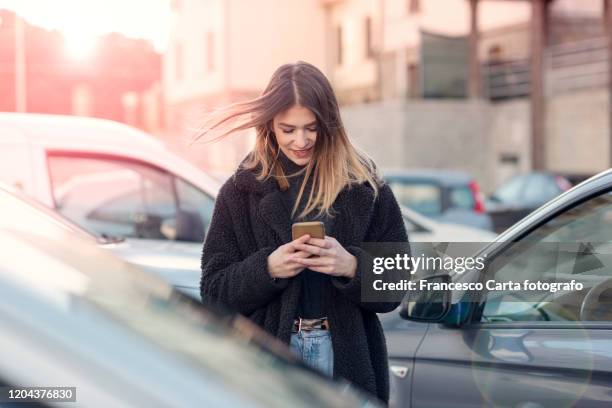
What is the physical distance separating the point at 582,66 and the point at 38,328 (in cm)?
2127

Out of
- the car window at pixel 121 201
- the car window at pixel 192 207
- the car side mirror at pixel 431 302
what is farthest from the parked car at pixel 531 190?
the car side mirror at pixel 431 302

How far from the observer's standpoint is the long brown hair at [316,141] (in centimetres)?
273

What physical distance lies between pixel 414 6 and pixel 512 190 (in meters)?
13.0

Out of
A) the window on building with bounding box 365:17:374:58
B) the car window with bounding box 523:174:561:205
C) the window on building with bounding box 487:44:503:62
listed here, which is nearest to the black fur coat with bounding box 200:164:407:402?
the car window with bounding box 523:174:561:205

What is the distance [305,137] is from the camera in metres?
2.75

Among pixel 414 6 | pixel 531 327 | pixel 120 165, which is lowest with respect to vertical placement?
pixel 531 327

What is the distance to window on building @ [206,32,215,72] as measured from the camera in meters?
35.1

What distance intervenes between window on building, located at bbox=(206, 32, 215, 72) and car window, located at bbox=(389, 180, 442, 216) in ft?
82.9

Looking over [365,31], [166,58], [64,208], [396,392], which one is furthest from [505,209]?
[166,58]

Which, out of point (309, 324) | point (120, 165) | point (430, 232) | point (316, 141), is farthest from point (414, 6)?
point (309, 324)

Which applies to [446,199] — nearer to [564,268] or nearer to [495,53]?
[564,268]

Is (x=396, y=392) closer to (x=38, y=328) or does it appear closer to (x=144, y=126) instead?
(x=38, y=328)

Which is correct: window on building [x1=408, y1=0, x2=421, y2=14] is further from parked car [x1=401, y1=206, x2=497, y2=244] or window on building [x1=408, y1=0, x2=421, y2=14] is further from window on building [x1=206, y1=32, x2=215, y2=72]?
parked car [x1=401, y1=206, x2=497, y2=244]

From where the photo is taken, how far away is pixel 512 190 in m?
15.1
